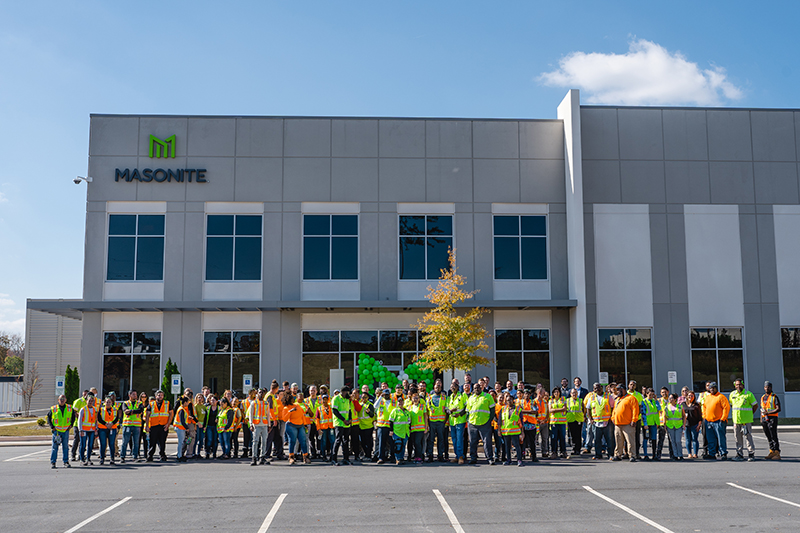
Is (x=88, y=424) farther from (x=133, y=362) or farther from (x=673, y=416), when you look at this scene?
(x=673, y=416)

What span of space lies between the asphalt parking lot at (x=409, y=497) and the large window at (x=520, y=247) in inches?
521

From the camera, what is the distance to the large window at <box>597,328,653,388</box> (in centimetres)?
2767

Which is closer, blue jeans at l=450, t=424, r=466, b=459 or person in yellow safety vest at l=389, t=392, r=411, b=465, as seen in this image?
person in yellow safety vest at l=389, t=392, r=411, b=465

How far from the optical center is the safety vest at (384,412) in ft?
51.2

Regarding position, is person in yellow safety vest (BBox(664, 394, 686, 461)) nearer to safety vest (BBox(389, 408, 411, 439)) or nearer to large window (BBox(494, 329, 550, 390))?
safety vest (BBox(389, 408, 411, 439))

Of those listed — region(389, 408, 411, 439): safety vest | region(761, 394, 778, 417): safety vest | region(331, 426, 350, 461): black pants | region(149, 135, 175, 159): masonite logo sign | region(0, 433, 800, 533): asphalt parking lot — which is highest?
region(149, 135, 175, 159): masonite logo sign

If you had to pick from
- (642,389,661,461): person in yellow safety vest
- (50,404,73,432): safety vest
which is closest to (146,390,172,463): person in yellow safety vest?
(50,404,73,432): safety vest

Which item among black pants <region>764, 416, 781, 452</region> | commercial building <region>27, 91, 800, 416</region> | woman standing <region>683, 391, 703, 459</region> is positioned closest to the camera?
black pants <region>764, 416, 781, 452</region>

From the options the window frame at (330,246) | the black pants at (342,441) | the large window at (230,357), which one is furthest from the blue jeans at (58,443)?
the window frame at (330,246)

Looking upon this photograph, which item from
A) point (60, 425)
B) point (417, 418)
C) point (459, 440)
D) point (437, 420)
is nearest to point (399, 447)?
point (417, 418)

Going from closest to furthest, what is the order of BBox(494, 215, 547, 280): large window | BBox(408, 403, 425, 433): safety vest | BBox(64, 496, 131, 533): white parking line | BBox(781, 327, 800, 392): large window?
BBox(64, 496, 131, 533): white parking line < BBox(408, 403, 425, 433): safety vest < BBox(781, 327, 800, 392): large window < BBox(494, 215, 547, 280): large window

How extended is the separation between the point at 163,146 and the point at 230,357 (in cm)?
916

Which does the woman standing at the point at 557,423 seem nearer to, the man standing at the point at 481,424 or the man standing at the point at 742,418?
the man standing at the point at 481,424

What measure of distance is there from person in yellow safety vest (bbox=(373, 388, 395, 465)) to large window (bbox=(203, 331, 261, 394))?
12471mm
